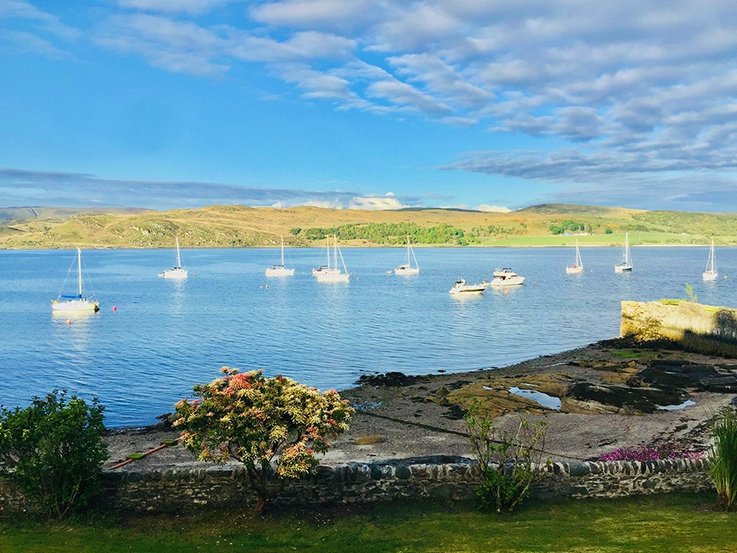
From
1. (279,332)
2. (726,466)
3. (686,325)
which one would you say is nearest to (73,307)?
(279,332)

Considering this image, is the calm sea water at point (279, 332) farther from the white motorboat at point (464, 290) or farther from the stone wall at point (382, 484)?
the stone wall at point (382, 484)

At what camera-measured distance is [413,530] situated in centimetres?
1252

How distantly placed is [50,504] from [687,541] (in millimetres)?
11847

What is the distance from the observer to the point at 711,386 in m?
31.2

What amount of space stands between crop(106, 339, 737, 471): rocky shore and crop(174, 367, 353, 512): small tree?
2.64 m

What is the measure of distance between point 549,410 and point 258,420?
18.0 meters

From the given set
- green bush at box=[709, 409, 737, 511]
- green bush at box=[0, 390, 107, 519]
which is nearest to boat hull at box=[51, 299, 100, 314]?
green bush at box=[0, 390, 107, 519]

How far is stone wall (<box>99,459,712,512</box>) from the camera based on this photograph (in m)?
13.4

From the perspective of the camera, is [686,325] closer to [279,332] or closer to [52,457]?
[279,332]

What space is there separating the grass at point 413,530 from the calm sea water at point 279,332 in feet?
65.0

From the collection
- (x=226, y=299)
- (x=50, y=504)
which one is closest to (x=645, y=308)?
(x=50, y=504)

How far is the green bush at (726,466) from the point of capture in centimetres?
1319

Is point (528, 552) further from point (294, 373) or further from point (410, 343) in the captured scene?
point (410, 343)

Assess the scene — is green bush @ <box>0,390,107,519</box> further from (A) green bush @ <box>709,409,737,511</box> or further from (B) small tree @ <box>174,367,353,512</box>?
(A) green bush @ <box>709,409,737,511</box>
